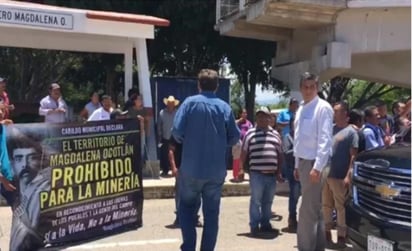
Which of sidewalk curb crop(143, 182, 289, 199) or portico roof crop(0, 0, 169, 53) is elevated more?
portico roof crop(0, 0, 169, 53)

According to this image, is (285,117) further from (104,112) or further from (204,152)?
(204,152)

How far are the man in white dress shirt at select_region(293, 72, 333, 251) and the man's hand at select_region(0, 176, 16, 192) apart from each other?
2.89m

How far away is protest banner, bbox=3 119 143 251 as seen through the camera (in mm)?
7012

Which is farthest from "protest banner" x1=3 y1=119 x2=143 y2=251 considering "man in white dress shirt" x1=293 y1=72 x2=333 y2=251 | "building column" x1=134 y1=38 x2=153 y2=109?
"building column" x1=134 y1=38 x2=153 y2=109

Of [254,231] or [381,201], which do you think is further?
[254,231]

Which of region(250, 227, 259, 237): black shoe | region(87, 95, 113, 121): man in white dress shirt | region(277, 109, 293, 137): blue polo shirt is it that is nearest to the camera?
region(250, 227, 259, 237): black shoe

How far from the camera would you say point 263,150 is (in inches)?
339

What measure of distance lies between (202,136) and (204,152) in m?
0.16

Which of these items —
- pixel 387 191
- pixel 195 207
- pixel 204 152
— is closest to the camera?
pixel 387 191

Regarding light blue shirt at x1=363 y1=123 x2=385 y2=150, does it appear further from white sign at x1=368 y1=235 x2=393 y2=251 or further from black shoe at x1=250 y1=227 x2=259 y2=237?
white sign at x1=368 y1=235 x2=393 y2=251

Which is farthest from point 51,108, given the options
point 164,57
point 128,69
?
point 164,57

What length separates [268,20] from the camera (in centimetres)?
1627

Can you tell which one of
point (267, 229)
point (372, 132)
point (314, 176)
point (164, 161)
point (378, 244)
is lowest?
point (267, 229)

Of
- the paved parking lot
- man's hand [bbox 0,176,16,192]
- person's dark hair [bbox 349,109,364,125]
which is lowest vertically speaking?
the paved parking lot
